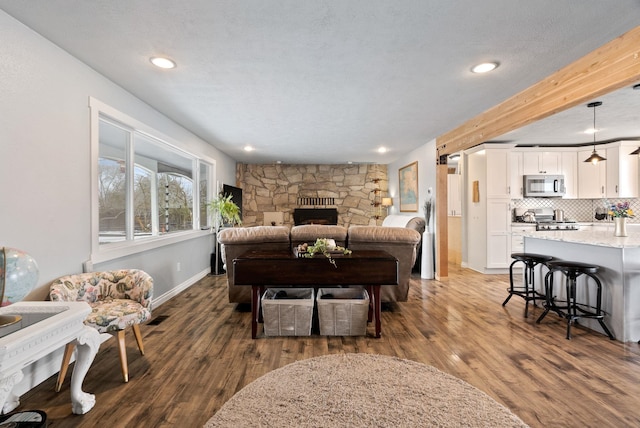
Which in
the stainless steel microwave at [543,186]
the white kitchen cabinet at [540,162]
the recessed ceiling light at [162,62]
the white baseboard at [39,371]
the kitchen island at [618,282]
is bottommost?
the white baseboard at [39,371]

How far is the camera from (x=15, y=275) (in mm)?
1381

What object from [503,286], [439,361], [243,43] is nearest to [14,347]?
[243,43]

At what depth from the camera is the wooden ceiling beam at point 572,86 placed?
2.18m

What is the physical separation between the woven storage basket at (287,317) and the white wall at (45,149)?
1518mm

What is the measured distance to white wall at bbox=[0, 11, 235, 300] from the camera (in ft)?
6.31

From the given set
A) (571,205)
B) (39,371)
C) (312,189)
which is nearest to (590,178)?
(571,205)

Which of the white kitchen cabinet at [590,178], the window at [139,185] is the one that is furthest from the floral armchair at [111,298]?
the white kitchen cabinet at [590,178]

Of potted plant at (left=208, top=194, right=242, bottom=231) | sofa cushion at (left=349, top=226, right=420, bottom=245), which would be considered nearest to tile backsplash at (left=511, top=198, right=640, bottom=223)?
sofa cushion at (left=349, top=226, right=420, bottom=245)

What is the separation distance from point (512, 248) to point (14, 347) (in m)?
6.15

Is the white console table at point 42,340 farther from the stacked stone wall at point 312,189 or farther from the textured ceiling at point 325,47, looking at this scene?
the stacked stone wall at point 312,189

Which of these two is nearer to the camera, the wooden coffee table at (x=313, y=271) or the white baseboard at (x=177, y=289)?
the wooden coffee table at (x=313, y=271)

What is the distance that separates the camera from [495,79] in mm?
2854

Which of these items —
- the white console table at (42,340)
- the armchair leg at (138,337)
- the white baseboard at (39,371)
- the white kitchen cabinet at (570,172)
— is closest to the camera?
the white console table at (42,340)

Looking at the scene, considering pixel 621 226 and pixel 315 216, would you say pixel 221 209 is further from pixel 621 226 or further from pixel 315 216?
pixel 621 226
